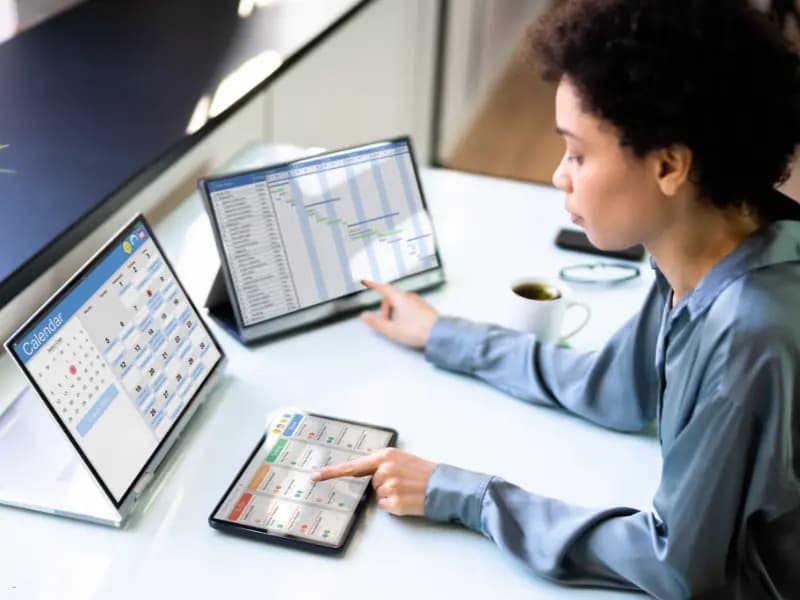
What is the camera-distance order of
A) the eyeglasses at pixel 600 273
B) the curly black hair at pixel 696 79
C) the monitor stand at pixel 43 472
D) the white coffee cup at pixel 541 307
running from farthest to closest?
the eyeglasses at pixel 600 273 < the white coffee cup at pixel 541 307 < the monitor stand at pixel 43 472 < the curly black hair at pixel 696 79

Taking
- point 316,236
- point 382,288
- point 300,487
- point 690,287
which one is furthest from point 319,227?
point 690,287

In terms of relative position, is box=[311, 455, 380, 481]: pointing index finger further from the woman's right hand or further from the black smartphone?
the black smartphone

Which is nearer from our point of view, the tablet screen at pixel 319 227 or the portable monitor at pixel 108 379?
the portable monitor at pixel 108 379

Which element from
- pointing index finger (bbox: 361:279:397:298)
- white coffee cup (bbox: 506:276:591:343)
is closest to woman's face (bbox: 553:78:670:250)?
white coffee cup (bbox: 506:276:591:343)

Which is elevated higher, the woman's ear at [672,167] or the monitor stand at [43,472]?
the woman's ear at [672,167]

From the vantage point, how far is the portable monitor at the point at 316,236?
111 cm

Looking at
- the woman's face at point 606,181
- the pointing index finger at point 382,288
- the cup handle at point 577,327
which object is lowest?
the cup handle at point 577,327

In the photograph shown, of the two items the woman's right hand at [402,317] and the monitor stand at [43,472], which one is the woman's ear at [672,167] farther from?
the monitor stand at [43,472]

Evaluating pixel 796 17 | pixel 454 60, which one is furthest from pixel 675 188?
pixel 454 60

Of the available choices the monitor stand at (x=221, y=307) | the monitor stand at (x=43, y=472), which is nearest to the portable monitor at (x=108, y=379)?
the monitor stand at (x=43, y=472)

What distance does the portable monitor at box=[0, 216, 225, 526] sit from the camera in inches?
32.0

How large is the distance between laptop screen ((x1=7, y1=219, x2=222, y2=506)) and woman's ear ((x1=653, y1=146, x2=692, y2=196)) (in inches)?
21.1

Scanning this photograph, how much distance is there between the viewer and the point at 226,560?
0.81 metres

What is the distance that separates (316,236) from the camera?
1.17m
